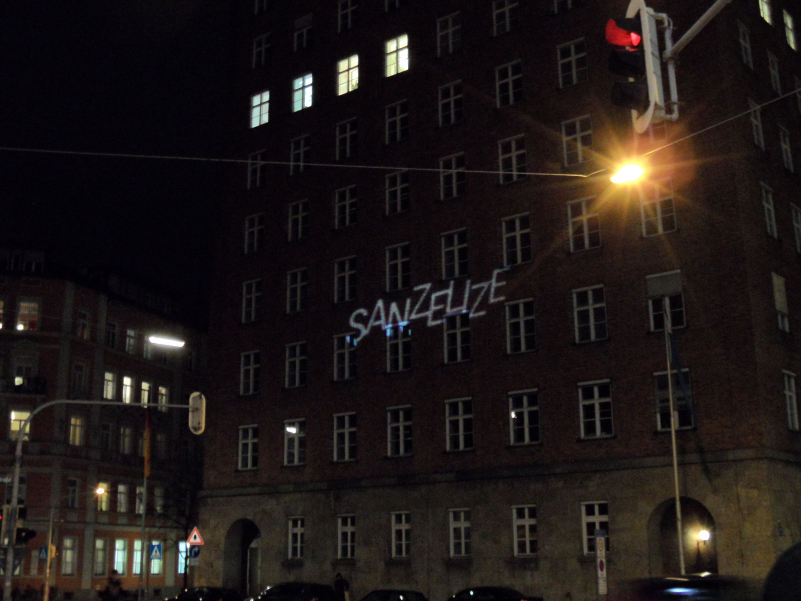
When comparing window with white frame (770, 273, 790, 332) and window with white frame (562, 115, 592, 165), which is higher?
window with white frame (562, 115, 592, 165)

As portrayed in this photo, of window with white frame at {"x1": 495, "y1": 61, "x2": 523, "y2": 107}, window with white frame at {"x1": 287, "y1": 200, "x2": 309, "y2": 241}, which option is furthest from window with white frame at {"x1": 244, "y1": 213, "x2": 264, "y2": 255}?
window with white frame at {"x1": 495, "y1": 61, "x2": 523, "y2": 107}

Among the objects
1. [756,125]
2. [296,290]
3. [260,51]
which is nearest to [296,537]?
[296,290]

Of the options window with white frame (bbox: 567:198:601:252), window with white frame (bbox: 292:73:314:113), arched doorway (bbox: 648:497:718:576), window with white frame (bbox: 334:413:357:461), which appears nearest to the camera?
arched doorway (bbox: 648:497:718:576)

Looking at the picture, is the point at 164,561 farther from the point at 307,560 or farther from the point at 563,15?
the point at 563,15

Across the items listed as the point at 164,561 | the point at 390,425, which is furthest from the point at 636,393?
the point at 164,561

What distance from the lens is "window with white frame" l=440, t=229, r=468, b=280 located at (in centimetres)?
4250

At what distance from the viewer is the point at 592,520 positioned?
120ft

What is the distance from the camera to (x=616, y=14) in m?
39.6

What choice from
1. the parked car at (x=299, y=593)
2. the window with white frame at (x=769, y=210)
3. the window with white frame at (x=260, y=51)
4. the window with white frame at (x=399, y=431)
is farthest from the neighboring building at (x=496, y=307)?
the parked car at (x=299, y=593)

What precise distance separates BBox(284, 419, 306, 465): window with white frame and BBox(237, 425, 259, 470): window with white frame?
194 centimetres

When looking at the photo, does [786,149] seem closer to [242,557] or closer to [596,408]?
[596,408]

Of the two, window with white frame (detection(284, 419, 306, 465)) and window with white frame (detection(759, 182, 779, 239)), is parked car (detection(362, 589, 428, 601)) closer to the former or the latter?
window with white frame (detection(284, 419, 306, 465))

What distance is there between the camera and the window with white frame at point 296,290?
48.0 m

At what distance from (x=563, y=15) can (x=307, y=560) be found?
85.5 feet
